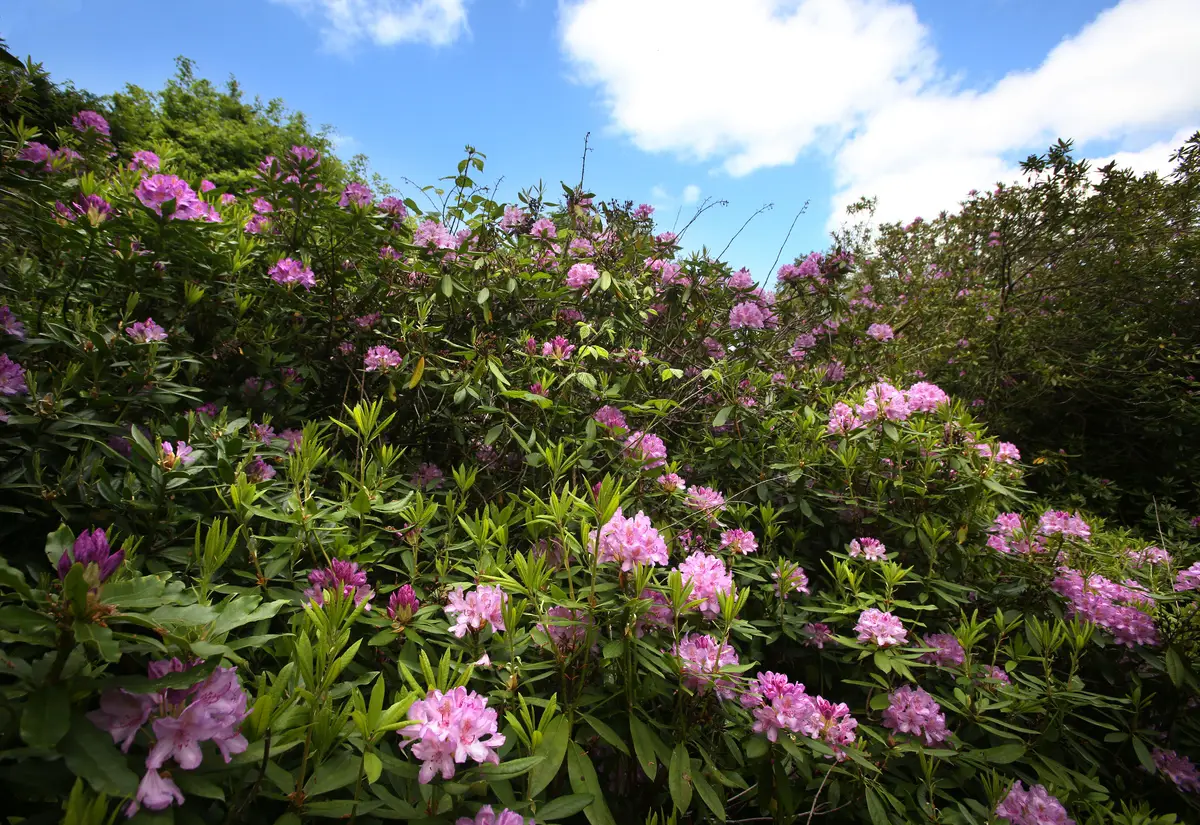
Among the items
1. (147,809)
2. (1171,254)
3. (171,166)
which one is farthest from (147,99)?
(1171,254)

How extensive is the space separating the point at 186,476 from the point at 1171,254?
7.42 meters

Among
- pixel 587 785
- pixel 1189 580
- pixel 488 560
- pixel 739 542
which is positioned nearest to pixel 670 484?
pixel 739 542

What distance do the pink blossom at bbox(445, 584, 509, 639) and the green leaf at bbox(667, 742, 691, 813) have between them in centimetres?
44

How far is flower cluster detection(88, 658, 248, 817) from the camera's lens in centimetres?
63

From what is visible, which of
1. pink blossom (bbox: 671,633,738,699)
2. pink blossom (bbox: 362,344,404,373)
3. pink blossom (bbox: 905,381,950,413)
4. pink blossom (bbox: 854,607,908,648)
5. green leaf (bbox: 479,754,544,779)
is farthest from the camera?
pink blossom (bbox: 905,381,950,413)

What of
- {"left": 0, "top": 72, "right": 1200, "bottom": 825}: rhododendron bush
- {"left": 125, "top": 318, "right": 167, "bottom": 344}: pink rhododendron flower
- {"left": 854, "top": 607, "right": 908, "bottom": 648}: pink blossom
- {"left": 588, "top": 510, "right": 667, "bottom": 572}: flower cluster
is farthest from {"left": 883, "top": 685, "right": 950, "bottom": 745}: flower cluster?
{"left": 125, "top": 318, "right": 167, "bottom": 344}: pink rhododendron flower

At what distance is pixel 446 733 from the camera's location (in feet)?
2.56

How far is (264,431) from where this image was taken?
1.69m

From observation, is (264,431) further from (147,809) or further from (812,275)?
(812,275)

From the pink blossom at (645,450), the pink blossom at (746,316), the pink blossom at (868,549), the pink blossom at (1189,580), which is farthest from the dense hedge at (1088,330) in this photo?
the pink blossom at (645,450)

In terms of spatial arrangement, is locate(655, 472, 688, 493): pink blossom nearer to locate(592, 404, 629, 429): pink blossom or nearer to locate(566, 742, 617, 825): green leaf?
locate(592, 404, 629, 429): pink blossom

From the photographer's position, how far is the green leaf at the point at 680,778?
99 centimetres

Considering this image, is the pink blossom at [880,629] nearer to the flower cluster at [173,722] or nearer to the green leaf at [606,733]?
the green leaf at [606,733]

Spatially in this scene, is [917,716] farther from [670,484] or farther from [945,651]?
[670,484]
